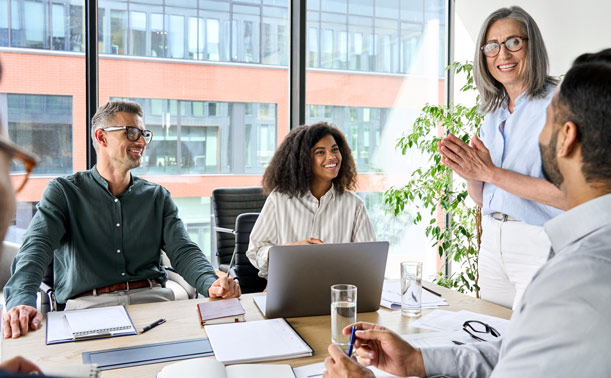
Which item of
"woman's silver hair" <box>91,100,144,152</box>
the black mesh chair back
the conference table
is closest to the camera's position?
the conference table

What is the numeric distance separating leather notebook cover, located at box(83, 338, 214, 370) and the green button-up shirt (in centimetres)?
68

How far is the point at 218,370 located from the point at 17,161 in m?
0.91

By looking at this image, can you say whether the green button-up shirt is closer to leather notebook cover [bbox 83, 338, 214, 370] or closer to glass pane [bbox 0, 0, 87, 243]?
leather notebook cover [bbox 83, 338, 214, 370]

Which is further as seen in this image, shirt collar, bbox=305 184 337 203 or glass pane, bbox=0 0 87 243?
glass pane, bbox=0 0 87 243

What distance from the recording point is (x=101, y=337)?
1.48 meters

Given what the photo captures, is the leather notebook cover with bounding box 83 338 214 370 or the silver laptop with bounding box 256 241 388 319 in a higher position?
the silver laptop with bounding box 256 241 388 319

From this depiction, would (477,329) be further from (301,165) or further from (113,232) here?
(113,232)

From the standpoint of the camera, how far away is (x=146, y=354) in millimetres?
1342

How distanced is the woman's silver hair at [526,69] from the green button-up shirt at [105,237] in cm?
139

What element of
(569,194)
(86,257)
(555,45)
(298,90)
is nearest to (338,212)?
(86,257)

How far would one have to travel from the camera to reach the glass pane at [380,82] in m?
4.25

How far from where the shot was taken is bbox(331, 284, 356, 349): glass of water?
143 cm

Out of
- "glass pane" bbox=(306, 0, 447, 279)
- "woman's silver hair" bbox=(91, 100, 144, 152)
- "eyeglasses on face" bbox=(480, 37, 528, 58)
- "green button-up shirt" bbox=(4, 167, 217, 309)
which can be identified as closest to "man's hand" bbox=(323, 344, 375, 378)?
"green button-up shirt" bbox=(4, 167, 217, 309)

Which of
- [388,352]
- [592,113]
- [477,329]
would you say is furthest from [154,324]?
[592,113]
